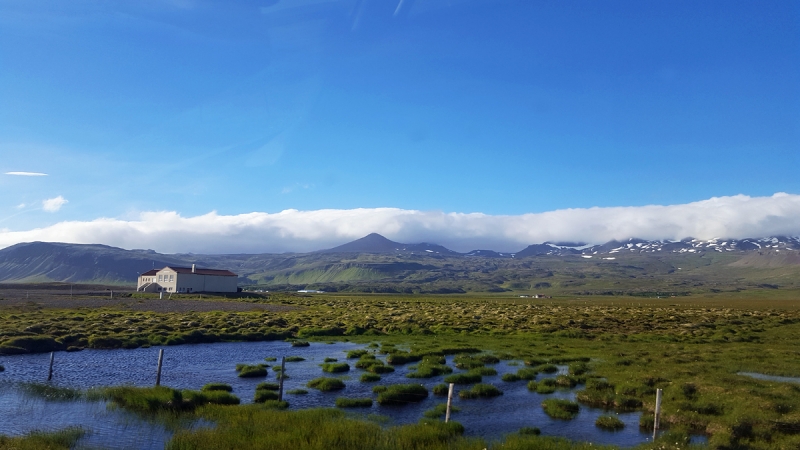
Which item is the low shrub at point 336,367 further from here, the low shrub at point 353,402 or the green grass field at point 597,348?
the low shrub at point 353,402

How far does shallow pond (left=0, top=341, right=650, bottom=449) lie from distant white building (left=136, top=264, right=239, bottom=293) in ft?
335

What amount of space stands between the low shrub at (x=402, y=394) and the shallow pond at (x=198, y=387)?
1.87ft

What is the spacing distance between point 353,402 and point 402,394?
2569mm

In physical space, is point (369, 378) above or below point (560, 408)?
below

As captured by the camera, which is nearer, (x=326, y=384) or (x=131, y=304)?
(x=326, y=384)

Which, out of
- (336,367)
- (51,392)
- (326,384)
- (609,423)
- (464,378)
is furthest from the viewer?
(336,367)

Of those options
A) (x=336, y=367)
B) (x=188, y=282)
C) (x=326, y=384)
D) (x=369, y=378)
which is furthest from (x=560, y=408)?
(x=188, y=282)

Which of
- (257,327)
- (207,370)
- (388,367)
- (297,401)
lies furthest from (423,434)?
(257,327)

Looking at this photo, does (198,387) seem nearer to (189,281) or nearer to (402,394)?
(402,394)

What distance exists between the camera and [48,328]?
152 ft

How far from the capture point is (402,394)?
24.4 m

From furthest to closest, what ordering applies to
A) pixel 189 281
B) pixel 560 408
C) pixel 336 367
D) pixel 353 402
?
pixel 189 281 < pixel 336 367 < pixel 353 402 < pixel 560 408

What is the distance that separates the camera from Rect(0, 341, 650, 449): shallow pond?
741 inches

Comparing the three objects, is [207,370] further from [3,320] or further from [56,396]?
[3,320]
